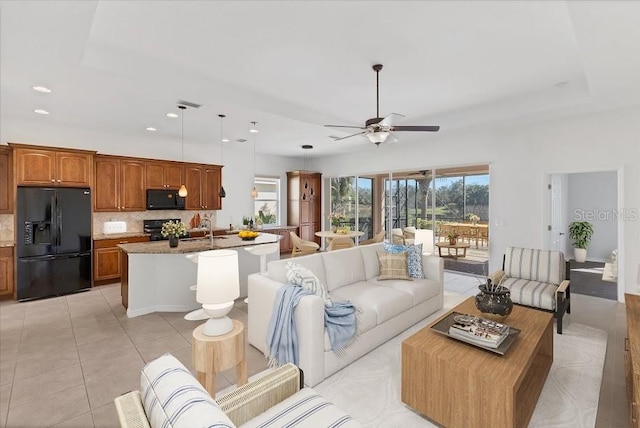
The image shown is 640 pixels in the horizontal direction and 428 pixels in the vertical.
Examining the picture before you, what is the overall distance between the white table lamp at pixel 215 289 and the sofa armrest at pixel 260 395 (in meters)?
0.54

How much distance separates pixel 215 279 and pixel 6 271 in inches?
194

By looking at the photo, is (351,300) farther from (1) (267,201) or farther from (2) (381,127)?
(1) (267,201)

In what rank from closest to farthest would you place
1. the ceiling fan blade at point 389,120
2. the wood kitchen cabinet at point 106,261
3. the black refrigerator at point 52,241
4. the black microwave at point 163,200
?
the ceiling fan blade at point 389,120, the black refrigerator at point 52,241, the wood kitchen cabinet at point 106,261, the black microwave at point 163,200

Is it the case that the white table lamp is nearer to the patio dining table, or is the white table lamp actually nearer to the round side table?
the round side table

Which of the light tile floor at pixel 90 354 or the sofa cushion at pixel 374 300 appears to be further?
the sofa cushion at pixel 374 300

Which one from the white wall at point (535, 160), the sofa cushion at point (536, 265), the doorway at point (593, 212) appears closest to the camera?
the sofa cushion at point (536, 265)

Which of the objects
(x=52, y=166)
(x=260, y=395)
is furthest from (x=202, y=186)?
(x=260, y=395)

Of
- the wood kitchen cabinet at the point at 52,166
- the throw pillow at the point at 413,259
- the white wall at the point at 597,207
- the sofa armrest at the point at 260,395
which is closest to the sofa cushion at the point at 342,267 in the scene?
the throw pillow at the point at 413,259

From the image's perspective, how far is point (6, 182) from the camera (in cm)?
489

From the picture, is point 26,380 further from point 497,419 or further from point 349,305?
point 497,419

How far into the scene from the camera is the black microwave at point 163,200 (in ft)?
20.3

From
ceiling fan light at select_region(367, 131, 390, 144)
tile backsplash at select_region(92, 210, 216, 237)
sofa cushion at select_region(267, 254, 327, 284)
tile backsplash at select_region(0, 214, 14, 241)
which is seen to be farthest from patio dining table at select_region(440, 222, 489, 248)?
tile backsplash at select_region(0, 214, 14, 241)

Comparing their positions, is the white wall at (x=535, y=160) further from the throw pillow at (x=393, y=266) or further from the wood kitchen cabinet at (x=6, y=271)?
the wood kitchen cabinet at (x=6, y=271)

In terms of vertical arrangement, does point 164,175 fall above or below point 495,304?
above
